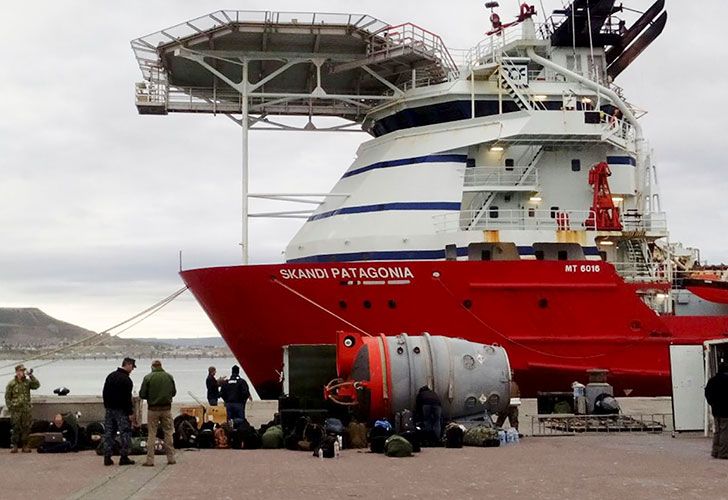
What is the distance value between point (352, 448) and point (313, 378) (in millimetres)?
2477

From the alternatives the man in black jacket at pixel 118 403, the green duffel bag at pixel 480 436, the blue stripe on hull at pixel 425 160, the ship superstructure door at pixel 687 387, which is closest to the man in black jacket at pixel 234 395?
the man in black jacket at pixel 118 403

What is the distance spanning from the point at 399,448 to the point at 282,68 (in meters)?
12.7

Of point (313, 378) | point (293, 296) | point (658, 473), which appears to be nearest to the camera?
point (658, 473)

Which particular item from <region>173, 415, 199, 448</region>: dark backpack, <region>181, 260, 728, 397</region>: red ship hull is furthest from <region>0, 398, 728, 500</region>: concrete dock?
<region>181, 260, 728, 397</region>: red ship hull

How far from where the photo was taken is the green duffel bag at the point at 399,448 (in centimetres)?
1297

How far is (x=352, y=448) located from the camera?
1447cm

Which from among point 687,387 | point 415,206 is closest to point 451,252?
point 415,206

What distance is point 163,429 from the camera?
41.8 ft

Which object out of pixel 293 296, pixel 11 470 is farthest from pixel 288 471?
pixel 293 296

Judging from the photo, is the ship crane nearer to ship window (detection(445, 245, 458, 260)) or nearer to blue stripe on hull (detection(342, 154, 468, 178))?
blue stripe on hull (detection(342, 154, 468, 178))

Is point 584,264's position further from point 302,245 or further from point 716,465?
point 716,465

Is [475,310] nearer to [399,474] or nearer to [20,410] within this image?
[399,474]

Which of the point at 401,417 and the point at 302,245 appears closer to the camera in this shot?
the point at 401,417

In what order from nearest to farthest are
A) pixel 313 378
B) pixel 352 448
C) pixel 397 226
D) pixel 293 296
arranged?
pixel 352 448, pixel 313 378, pixel 293 296, pixel 397 226
